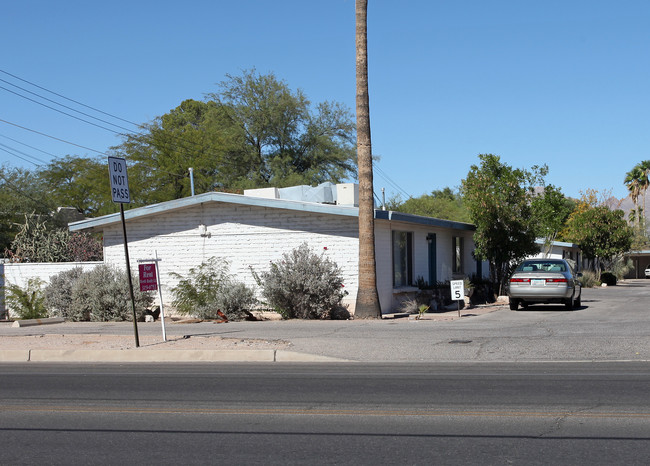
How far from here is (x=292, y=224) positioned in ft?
72.1

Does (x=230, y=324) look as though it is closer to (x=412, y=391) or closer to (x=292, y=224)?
(x=292, y=224)

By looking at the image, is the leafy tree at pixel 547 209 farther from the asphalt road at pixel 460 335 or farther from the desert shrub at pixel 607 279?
the desert shrub at pixel 607 279

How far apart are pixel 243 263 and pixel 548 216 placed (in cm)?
1251

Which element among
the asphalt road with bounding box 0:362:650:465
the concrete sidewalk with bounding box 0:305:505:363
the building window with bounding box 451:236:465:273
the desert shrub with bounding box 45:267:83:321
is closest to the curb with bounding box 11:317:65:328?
the desert shrub with bounding box 45:267:83:321

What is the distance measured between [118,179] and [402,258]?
12.4m

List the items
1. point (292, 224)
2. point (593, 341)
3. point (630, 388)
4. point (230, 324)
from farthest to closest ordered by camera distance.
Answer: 1. point (292, 224)
2. point (230, 324)
3. point (593, 341)
4. point (630, 388)

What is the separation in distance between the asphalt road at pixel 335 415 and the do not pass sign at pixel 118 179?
3.28 m

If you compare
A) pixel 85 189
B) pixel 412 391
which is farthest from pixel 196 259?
pixel 85 189

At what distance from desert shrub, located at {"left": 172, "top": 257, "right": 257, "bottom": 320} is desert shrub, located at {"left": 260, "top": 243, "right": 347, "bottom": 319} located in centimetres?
86

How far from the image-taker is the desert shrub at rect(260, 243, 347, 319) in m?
19.8

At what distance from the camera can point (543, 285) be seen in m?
21.5

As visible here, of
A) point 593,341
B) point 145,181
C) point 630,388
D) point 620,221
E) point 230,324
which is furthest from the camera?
point 145,181

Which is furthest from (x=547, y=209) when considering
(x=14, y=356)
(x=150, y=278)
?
(x=14, y=356)

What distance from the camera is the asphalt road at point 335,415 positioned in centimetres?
646
